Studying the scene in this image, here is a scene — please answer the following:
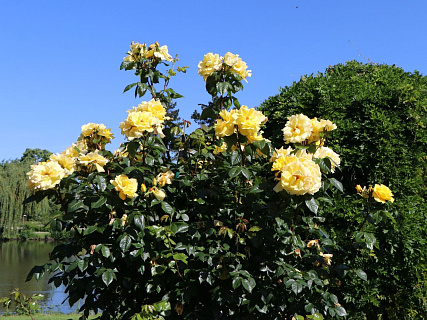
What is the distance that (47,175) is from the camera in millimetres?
2404

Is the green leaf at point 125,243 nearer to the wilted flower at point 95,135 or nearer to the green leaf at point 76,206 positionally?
the green leaf at point 76,206

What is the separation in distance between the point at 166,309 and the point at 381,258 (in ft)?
6.31

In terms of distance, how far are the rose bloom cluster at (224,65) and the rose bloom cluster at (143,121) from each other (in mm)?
414

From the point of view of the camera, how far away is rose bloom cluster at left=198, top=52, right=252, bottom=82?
2647 millimetres

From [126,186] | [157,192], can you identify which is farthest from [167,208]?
[126,186]

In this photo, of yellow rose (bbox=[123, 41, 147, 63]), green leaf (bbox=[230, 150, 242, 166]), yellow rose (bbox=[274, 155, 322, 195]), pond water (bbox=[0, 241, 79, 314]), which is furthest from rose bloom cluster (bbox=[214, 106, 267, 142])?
pond water (bbox=[0, 241, 79, 314])

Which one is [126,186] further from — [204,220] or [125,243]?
[204,220]

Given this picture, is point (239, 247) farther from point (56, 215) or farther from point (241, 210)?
point (56, 215)

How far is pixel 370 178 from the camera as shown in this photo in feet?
12.0

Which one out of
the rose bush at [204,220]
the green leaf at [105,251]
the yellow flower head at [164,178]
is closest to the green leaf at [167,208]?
the rose bush at [204,220]

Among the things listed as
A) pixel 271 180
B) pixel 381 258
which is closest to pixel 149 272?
pixel 271 180

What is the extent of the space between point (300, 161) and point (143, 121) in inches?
34.8

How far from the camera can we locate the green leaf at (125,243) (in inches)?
88.5

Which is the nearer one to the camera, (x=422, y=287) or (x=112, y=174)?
(x=112, y=174)
